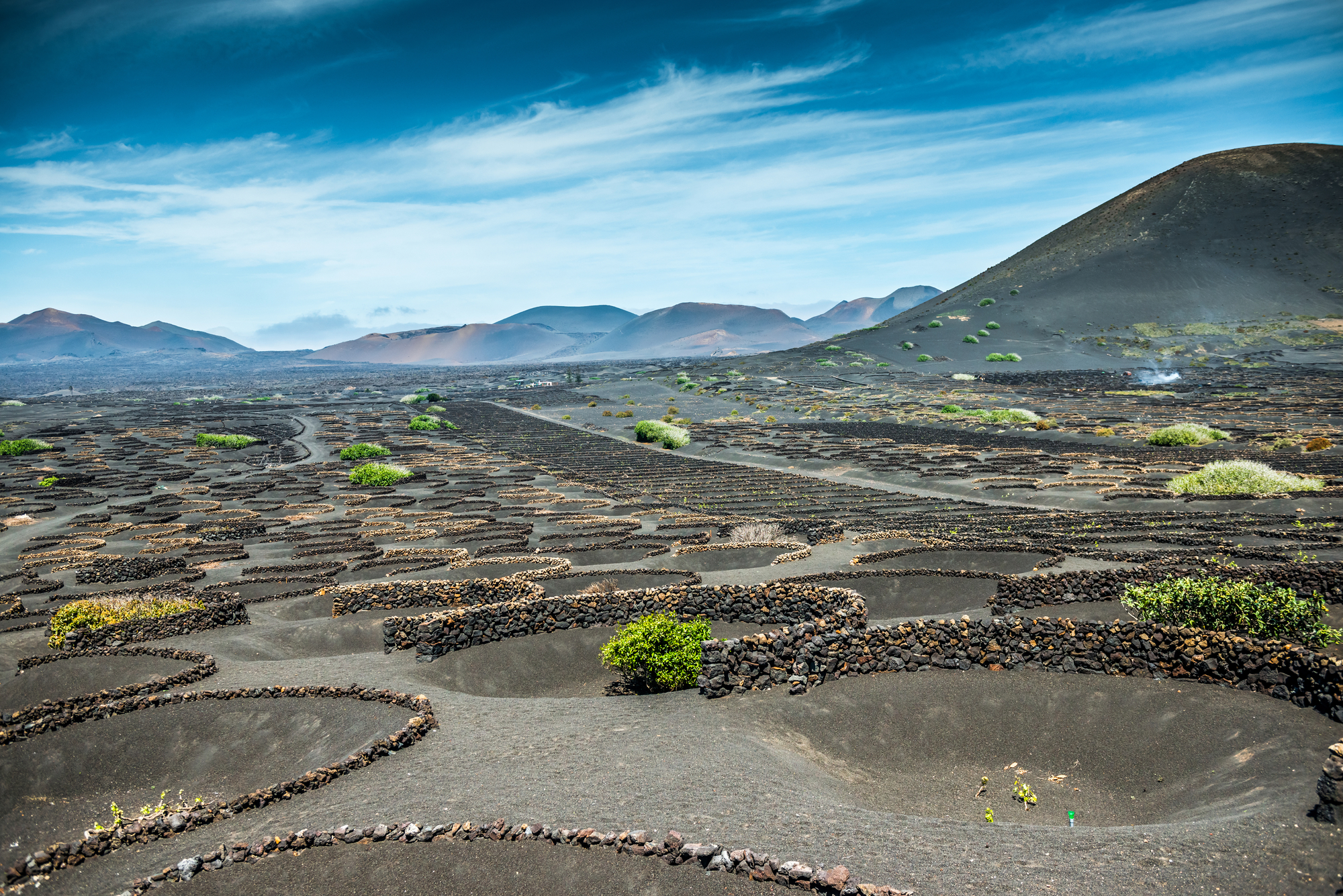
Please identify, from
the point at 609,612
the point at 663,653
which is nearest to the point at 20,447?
the point at 609,612

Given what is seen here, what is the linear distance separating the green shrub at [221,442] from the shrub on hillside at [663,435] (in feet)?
126

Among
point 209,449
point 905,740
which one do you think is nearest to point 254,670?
point 905,740

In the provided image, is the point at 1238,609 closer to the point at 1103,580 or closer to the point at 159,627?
the point at 1103,580

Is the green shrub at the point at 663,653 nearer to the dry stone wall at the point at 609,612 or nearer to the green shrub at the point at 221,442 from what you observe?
the dry stone wall at the point at 609,612

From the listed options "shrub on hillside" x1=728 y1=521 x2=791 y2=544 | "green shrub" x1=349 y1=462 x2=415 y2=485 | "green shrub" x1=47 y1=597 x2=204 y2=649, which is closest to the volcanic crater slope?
"shrub on hillside" x1=728 y1=521 x2=791 y2=544

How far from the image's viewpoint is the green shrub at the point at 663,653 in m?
14.0

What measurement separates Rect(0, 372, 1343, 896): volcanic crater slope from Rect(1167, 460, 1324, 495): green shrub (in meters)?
3.39

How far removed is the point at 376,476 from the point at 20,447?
4114 cm

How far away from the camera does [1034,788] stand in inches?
438

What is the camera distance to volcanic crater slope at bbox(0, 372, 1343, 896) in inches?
332

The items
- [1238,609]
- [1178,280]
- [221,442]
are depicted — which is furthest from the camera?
[1178,280]

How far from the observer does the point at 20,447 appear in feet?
210

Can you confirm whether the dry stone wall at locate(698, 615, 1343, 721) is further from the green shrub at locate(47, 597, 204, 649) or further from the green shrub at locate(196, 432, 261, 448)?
the green shrub at locate(196, 432, 261, 448)

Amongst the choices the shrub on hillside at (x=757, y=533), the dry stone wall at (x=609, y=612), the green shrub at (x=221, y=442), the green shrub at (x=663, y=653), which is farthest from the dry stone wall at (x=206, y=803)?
the green shrub at (x=221, y=442)
